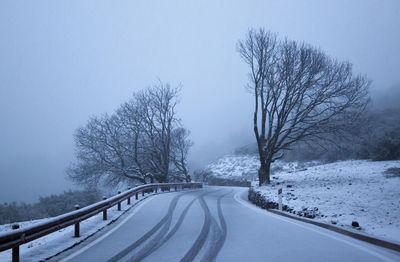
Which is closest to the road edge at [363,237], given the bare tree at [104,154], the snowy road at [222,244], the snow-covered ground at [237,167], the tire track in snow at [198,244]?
the snowy road at [222,244]

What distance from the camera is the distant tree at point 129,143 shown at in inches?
945

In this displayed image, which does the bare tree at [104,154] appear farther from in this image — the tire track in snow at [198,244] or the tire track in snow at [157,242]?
the tire track in snow at [198,244]

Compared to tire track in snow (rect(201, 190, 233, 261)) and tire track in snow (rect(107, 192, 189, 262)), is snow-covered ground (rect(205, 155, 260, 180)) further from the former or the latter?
tire track in snow (rect(201, 190, 233, 261))

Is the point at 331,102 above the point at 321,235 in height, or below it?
above

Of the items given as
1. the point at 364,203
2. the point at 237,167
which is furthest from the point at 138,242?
the point at 237,167

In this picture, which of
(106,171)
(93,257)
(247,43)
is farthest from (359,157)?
(93,257)

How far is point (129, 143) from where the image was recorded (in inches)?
1025

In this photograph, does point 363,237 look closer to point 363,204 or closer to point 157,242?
point 363,204

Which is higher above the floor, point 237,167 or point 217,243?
point 217,243

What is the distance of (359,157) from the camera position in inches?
964

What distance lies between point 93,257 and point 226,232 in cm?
341

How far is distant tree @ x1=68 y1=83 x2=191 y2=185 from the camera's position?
2402 cm

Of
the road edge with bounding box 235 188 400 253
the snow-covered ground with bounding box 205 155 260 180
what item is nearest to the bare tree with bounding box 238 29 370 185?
the road edge with bounding box 235 188 400 253

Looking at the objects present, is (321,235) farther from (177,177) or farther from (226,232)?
(177,177)
